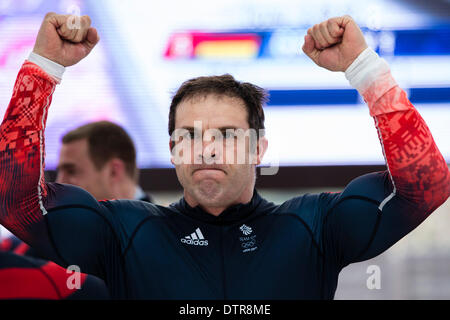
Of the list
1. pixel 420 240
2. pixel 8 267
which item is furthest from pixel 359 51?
pixel 420 240

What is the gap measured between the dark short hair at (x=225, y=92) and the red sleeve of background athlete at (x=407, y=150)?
0.34 metres

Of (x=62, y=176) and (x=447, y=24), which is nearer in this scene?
(x=62, y=176)

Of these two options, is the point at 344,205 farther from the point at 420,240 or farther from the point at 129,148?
the point at 420,240

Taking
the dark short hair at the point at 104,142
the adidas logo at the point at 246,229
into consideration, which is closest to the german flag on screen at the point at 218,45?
the dark short hair at the point at 104,142

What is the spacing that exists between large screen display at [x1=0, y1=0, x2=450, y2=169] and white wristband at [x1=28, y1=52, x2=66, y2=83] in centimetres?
176

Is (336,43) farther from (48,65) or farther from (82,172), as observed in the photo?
(82,172)

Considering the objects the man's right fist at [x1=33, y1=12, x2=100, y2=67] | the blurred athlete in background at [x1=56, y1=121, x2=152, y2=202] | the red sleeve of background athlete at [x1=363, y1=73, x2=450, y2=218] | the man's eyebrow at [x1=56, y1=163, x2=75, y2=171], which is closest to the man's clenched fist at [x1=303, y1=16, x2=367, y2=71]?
the red sleeve of background athlete at [x1=363, y1=73, x2=450, y2=218]

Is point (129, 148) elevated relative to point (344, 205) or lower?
elevated

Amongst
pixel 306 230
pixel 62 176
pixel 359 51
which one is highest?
pixel 359 51

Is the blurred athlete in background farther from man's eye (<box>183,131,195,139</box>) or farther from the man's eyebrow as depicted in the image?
man's eye (<box>183,131,195,139</box>)

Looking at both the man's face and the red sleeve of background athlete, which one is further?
the man's face

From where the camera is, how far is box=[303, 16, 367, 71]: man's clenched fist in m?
1.45

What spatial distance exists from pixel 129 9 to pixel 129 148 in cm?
91

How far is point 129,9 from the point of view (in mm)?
3301
